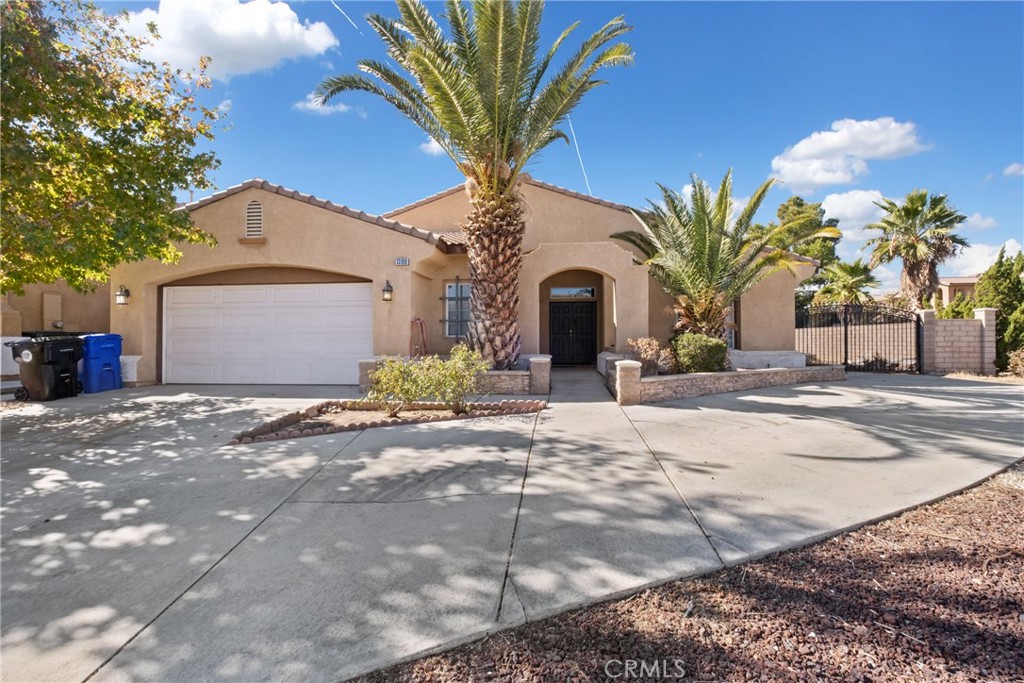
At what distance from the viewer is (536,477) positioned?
16.5 ft

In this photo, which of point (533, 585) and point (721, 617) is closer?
point (721, 617)

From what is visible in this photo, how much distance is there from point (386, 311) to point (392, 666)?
989 centimetres

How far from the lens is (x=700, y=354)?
11242 mm

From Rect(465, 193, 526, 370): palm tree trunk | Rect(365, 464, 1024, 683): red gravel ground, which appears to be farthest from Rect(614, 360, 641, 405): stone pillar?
Rect(365, 464, 1024, 683): red gravel ground

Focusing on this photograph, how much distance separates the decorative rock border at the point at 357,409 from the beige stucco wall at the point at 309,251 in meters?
2.69

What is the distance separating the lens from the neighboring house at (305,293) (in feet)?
38.6

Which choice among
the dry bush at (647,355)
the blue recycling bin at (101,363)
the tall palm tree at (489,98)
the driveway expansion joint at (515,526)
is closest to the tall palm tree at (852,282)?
the dry bush at (647,355)

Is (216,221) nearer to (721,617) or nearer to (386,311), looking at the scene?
(386,311)

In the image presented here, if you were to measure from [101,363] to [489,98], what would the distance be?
10820 mm

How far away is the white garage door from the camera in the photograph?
1219 centimetres

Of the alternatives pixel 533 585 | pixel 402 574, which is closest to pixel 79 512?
pixel 402 574

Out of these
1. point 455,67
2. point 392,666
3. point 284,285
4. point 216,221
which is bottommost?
point 392,666

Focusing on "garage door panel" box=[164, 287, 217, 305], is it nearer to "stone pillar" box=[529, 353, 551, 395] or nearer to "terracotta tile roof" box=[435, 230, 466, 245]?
"terracotta tile roof" box=[435, 230, 466, 245]

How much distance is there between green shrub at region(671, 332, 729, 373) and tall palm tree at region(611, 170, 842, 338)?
1.20m
